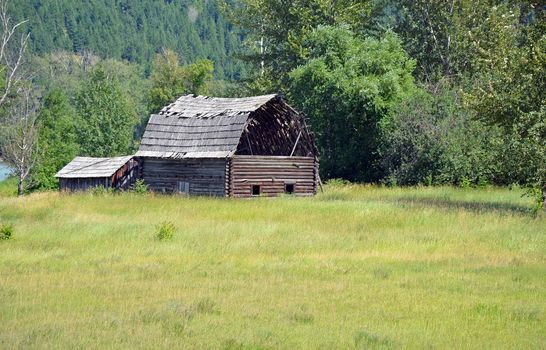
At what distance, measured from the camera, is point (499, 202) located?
44.0 metres

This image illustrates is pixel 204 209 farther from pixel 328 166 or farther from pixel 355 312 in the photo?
pixel 328 166

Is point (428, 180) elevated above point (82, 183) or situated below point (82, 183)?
above

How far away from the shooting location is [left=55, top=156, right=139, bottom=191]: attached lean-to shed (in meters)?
55.7

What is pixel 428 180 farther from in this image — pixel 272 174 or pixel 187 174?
pixel 187 174

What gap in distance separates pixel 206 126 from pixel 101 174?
7.47 meters

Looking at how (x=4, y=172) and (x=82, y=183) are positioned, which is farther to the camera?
(x=4, y=172)

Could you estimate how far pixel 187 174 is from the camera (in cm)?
5356

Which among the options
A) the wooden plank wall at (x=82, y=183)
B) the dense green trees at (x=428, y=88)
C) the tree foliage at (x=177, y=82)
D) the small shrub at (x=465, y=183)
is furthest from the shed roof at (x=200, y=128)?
the tree foliage at (x=177, y=82)

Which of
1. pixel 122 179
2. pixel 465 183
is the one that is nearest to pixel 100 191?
pixel 122 179

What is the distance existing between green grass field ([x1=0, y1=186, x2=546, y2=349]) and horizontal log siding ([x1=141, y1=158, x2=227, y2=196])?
12.6 meters

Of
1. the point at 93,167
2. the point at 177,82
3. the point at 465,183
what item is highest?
the point at 177,82

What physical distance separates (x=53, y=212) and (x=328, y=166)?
29.7 meters

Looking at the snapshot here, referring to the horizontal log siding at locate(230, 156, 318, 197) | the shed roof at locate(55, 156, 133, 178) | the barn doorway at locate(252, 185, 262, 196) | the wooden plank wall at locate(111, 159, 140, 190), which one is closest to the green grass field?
the horizontal log siding at locate(230, 156, 318, 197)

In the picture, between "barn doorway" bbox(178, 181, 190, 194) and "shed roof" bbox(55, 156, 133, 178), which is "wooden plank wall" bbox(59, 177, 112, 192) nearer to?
"shed roof" bbox(55, 156, 133, 178)
